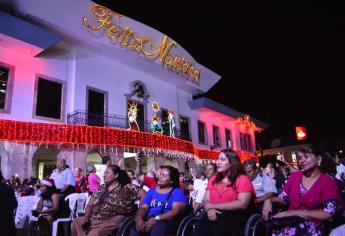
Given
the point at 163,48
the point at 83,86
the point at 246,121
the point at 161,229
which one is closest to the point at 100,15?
the point at 83,86

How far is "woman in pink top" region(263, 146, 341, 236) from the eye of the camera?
116 inches

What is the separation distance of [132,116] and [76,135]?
4189mm

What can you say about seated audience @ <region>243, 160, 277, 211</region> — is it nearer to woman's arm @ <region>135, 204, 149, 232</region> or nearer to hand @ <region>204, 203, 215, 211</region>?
hand @ <region>204, 203, 215, 211</region>

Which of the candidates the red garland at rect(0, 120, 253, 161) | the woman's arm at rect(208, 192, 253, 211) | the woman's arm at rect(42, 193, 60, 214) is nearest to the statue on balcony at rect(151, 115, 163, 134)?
the red garland at rect(0, 120, 253, 161)

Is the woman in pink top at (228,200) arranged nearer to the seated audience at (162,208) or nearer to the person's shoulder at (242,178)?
the person's shoulder at (242,178)

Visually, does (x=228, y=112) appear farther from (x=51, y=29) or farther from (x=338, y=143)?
(x=338, y=143)

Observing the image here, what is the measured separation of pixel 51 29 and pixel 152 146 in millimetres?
7443

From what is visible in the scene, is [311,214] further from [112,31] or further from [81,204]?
[112,31]

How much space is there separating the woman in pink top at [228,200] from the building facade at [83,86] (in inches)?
221

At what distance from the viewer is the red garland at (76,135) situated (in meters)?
12.0

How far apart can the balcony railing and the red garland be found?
1039 mm

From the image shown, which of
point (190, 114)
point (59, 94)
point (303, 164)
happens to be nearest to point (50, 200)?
point (303, 164)

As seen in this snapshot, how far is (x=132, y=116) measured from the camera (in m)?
16.9

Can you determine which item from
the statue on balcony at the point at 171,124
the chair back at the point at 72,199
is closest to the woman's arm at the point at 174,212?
the chair back at the point at 72,199
